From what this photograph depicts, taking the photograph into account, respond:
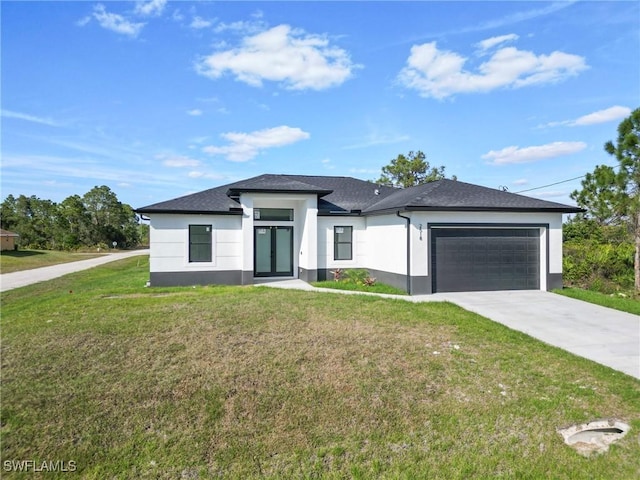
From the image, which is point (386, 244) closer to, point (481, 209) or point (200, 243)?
point (481, 209)

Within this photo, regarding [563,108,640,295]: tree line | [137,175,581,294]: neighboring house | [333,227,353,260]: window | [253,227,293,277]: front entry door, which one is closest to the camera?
[563,108,640,295]: tree line

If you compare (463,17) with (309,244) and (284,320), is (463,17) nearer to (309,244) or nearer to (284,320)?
Result: (309,244)

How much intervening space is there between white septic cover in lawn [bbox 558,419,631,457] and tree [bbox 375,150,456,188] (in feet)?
96.8

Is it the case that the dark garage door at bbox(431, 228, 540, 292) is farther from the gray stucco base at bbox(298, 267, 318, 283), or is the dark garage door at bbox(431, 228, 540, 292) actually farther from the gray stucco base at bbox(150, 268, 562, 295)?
the gray stucco base at bbox(298, 267, 318, 283)

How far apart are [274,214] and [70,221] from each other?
39.2 meters

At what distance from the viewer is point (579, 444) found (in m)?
3.94

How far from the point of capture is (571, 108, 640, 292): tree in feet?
38.5

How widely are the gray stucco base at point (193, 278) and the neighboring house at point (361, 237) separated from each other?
4 cm

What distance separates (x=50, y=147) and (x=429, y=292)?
14323 millimetres

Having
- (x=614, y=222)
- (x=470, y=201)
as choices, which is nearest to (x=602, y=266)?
(x=614, y=222)

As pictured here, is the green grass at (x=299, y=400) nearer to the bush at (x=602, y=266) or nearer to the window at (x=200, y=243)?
the window at (x=200, y=243)

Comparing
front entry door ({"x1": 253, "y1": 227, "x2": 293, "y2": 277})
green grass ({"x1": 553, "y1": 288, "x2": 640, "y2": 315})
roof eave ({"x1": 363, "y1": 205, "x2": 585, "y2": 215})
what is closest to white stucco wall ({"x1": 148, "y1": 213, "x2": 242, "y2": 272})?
front entry door ({"x1": 253, "y1": 227, "x2": 293, "y2": 277})

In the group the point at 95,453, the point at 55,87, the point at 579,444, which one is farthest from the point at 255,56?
the point at 579,444

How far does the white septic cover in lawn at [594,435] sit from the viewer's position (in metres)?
3.87
